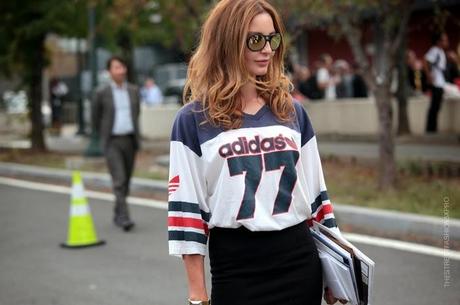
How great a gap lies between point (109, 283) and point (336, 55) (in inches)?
978

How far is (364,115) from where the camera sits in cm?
1662

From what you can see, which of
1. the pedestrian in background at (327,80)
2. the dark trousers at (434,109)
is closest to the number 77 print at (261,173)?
the dark trousers at (434,109)

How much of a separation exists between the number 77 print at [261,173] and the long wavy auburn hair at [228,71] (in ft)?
0.48

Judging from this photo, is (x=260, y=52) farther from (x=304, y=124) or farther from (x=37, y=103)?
(x=37, y=103)

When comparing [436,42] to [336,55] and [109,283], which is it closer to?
[109,283]

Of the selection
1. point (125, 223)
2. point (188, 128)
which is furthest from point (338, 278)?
point (125, 223)

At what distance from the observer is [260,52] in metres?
2.70

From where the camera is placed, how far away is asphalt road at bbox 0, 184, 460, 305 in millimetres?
5645

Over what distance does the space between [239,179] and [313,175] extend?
0.40 metres

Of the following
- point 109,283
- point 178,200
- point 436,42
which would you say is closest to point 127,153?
point 109,283

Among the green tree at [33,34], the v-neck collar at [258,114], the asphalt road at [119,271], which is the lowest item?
the asphalt road at [119,271]

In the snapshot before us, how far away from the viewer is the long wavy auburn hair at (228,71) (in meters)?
2.67

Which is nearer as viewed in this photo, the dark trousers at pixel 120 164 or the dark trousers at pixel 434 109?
the dark trousers at pixel 120 164

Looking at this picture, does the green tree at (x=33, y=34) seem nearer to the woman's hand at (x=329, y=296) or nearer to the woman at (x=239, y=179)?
the woman at (x=239, y=179)
